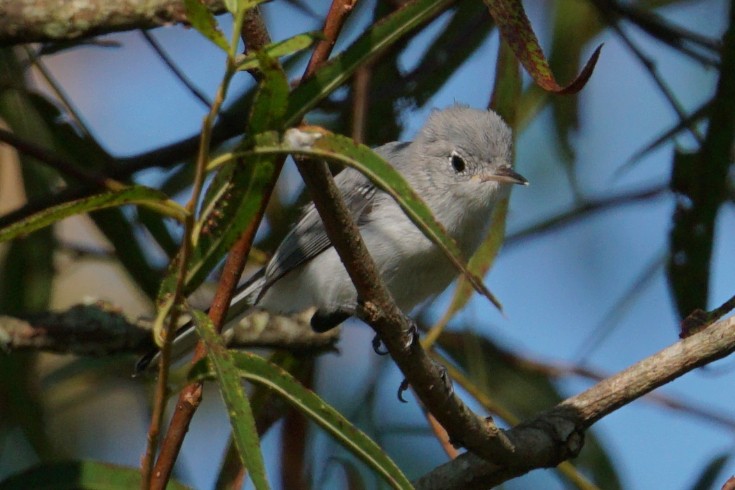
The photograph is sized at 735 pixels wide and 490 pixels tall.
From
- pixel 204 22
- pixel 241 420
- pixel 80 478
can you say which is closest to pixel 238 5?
pixel 204 22

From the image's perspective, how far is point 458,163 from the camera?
2.13 meters

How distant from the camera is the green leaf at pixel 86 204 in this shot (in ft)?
2.76

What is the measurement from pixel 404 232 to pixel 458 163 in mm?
275

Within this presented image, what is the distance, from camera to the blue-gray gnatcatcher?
1.93 metres

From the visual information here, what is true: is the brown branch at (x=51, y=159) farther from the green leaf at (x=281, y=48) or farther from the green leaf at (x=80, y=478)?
the green leaf at (x=281, y=48)

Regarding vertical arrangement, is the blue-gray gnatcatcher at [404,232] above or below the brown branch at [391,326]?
above

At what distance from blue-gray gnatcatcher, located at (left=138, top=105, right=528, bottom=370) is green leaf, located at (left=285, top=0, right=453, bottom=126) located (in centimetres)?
93

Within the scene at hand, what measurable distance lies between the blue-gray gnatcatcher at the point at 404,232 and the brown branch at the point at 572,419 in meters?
0.54

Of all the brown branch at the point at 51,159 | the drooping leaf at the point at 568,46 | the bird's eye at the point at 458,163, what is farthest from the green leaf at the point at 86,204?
the drooping leaf at the point at 568,46

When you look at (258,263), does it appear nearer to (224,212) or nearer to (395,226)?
(395,226)

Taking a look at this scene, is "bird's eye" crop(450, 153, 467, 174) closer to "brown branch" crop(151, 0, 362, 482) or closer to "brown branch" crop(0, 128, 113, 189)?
"brown branch" crop(0, 128, 113, 189)

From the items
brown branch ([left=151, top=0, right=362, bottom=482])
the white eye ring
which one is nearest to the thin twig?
the white eye ring

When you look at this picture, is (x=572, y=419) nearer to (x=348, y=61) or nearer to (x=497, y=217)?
(x=497, y=217)

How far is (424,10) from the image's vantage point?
3.18 feet
